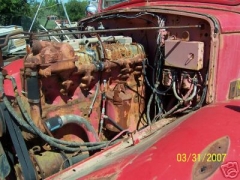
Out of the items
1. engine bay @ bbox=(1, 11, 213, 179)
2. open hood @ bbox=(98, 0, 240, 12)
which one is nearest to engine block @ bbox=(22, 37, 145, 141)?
engine bay @ bbox=(1, 11, 213, 179)

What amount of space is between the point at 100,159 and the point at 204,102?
0.96 m

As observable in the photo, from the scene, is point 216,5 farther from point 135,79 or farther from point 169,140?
point 169,140

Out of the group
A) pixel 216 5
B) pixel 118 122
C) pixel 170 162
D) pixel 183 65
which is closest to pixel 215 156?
pixel 170 162

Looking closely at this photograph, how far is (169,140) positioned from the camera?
2.07 meters

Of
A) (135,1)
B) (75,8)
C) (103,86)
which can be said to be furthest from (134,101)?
(75,8)

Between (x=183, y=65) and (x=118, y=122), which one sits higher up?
(x=183, y=65)

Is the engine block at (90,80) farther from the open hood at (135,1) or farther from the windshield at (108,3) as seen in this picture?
the windshield at (108,3)

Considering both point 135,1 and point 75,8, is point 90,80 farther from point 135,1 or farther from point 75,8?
point 75,8

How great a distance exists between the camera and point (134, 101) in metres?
3.16

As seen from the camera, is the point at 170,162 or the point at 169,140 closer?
the point at 170,162

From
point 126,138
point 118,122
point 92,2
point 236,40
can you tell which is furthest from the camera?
point 92,2
